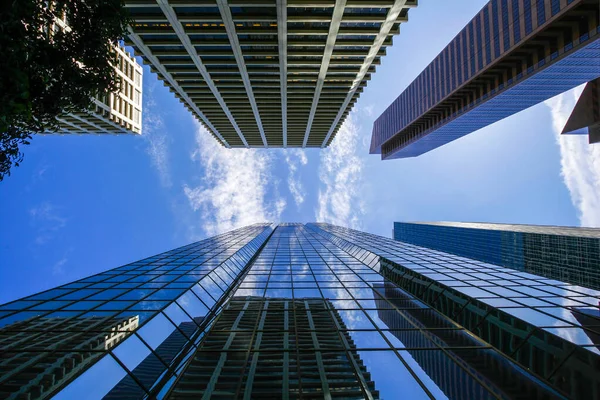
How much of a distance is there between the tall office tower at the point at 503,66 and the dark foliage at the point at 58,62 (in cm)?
8847

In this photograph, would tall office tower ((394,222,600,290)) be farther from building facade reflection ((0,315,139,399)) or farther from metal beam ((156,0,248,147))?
building facade reflection ((0,315,139,399))

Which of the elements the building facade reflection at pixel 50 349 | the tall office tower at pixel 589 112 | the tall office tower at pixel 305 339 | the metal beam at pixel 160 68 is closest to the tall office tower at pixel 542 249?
the tall office tower at pixel 589 112

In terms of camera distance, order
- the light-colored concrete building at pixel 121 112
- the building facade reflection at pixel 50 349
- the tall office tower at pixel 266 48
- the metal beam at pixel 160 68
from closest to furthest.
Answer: the building facade reflection at pixel 50 349
the tall office tower at pixel 266 48
the metal beam at pixel 160 68
the light-colored concrete building at pixel 121 112

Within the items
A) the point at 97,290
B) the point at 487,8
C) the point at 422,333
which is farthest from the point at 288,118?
the point at 487,8

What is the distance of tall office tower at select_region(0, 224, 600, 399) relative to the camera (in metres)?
10.8

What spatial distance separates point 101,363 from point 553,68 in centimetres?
10413

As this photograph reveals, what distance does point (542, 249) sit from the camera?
14612 cm

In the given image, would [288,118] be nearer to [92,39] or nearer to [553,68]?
[92,39]

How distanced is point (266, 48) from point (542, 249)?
159192 mm

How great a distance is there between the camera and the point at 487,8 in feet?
325

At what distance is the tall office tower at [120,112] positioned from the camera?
6731cm

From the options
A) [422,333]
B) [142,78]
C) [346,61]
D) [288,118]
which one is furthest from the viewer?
[142,78]

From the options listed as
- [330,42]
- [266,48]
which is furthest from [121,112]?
[330,42]

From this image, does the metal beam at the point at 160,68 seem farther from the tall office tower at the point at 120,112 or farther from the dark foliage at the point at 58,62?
the dark foliage at the point at 58,62
